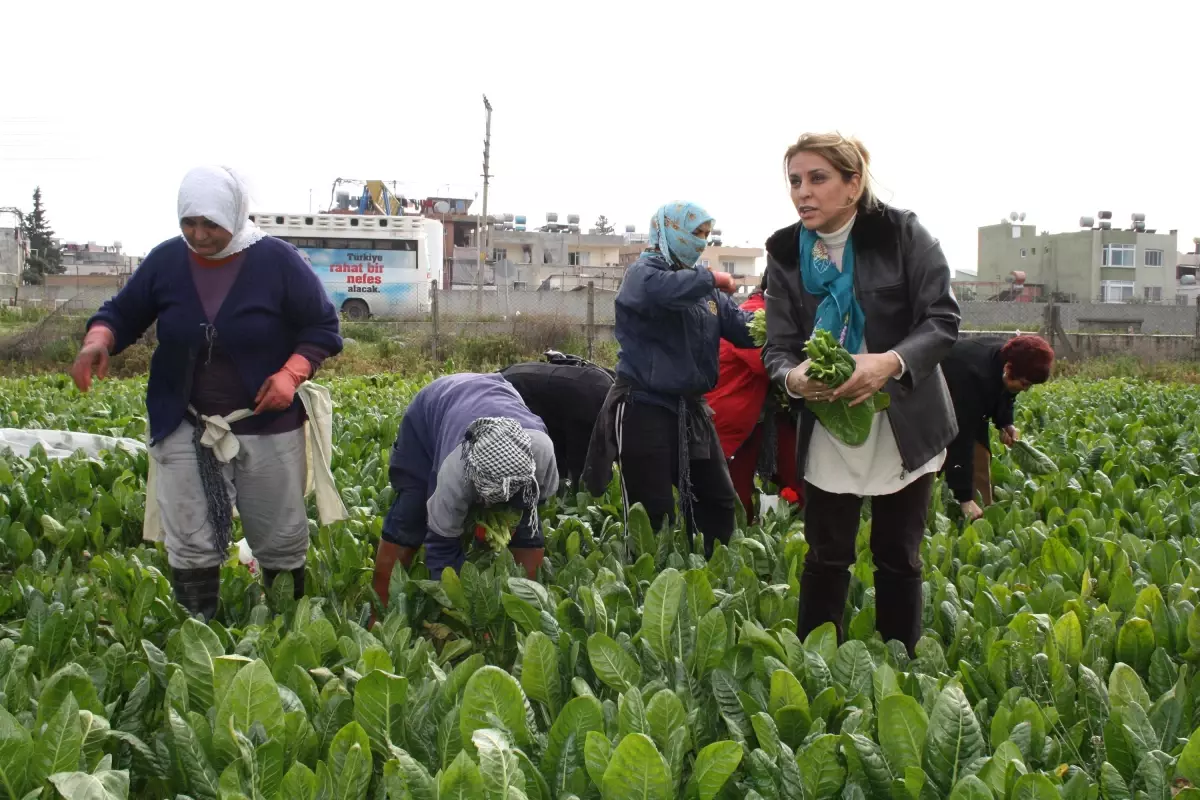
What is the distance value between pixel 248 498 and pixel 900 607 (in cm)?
211

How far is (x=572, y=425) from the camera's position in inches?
220

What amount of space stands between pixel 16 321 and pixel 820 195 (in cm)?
2098

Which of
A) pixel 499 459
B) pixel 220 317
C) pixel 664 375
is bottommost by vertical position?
pixel 499 459

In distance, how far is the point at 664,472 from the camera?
4.77 m

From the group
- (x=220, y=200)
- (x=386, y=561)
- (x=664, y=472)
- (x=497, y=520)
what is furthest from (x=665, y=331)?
(x=220, y=200)

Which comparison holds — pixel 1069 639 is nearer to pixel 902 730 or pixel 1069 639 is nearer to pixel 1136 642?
pixel 1136 642

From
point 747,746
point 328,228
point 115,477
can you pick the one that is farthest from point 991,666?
point 328,228

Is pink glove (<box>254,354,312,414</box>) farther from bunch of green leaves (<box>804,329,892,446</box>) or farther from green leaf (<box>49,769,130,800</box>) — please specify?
bunch of green leaves (<box>804,329,892,446</box>)

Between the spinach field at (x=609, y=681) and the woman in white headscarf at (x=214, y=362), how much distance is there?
290 millimetres

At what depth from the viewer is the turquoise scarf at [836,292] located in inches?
127

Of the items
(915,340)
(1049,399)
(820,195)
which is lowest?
(1049,399)

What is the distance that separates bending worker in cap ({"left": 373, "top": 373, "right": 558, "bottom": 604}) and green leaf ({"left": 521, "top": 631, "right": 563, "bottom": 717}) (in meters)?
0.70

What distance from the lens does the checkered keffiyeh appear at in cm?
364

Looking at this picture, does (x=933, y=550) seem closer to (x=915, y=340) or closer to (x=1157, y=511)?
(x=1157, y=511)
